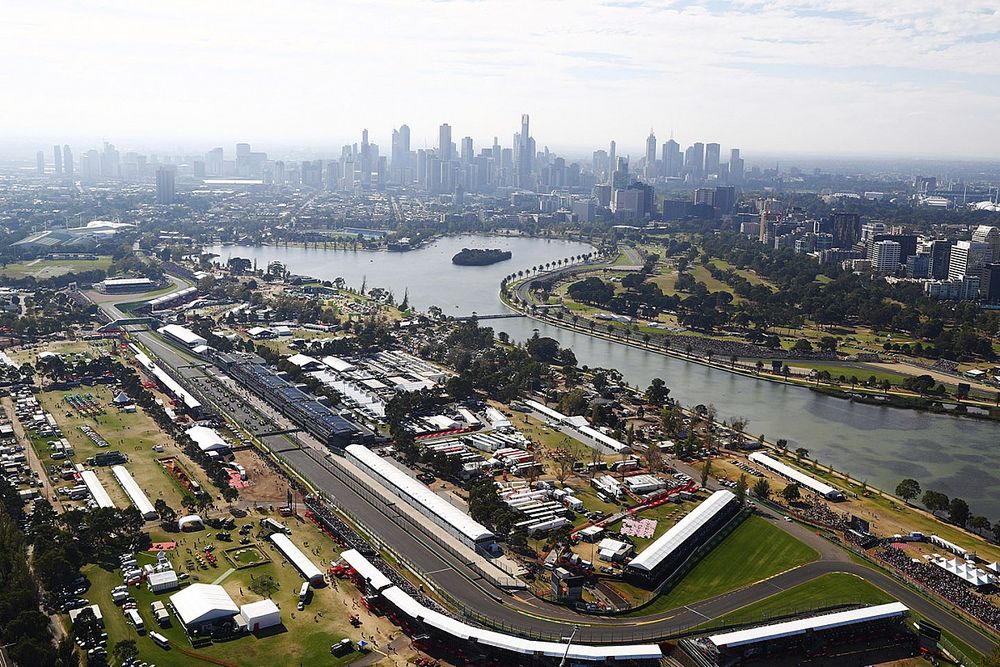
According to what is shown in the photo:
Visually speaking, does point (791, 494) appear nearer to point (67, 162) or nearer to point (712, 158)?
point (67, 162)

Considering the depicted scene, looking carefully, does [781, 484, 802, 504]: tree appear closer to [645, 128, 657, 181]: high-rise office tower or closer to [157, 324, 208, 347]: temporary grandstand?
[157, 324, 208, 347]: temporary grandstand

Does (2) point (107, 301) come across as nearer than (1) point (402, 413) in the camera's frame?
No

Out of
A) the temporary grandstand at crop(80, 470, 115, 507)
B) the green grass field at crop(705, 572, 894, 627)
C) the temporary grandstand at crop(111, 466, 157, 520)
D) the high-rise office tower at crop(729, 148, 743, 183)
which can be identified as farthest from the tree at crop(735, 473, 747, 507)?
the high-rise office tower at crop(729, 148, 743, 183)

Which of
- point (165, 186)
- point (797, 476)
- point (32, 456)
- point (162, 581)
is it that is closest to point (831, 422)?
point (797, 476)

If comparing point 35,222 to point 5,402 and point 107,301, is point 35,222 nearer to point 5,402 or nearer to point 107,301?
point 107,301

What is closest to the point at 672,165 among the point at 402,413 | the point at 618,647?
the point at 402,413

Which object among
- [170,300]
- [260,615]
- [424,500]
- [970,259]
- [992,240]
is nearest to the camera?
[260,615]

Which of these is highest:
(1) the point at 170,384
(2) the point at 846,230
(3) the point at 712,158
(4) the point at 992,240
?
(3) the point at 712,158
